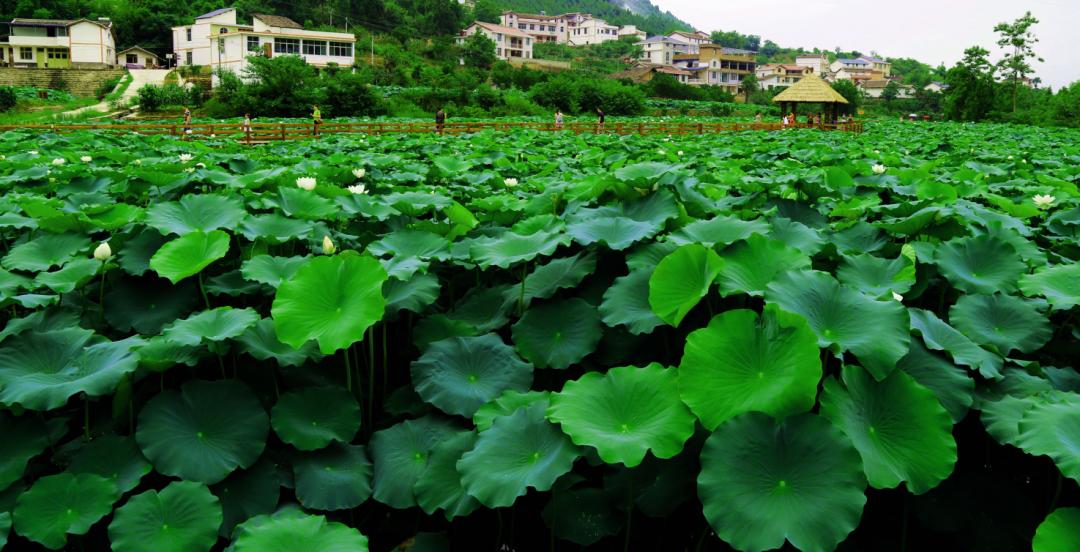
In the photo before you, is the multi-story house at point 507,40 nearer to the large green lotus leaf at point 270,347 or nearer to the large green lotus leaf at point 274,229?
the large green lotus leaf at point 274,229

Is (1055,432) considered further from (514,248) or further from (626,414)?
(514,248)

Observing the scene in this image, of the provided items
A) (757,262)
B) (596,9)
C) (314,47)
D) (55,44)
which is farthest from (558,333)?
(596,9)

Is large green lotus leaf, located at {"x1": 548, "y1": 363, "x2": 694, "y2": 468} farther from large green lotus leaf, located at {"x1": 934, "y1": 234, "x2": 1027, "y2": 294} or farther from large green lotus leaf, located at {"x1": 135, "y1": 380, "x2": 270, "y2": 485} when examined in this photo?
large green lotus leaf, located at {"x1": 934, "y1": 234, "x2": 1027, "y2": 294}

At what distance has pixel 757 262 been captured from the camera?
180 cm

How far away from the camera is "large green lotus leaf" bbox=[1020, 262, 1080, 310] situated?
1817mm

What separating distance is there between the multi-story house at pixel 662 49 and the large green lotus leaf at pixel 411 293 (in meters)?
98.6

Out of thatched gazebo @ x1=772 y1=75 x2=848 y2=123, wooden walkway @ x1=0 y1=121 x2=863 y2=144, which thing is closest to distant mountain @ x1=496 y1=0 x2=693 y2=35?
thatched gazebo @ x1=772 y1=75 x2=848 y2=123

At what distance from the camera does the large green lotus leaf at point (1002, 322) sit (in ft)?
5.73

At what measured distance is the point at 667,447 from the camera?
52.7 inches

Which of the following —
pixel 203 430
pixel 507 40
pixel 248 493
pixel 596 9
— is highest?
pixel 596 9

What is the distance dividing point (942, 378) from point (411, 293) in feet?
4.39

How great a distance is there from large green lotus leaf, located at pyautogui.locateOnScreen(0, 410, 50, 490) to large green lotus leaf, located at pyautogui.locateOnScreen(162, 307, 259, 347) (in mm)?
350

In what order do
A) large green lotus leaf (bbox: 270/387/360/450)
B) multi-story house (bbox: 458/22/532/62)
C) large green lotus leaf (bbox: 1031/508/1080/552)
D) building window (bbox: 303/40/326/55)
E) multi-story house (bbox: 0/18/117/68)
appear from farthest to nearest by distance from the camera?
multi-story house (bbox: 458/22/532/62) < multi-story house (bbox: 0/18/117/68) < building window (bbox: 303/40/326/55) < large green lotus leaf (bbox: 270/387/360/450) < large green lotus leaf (bbox: 1031/508/1080/552)

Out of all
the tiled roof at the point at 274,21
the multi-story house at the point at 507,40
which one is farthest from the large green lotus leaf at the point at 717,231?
the multi-story house at the point at 507,40
